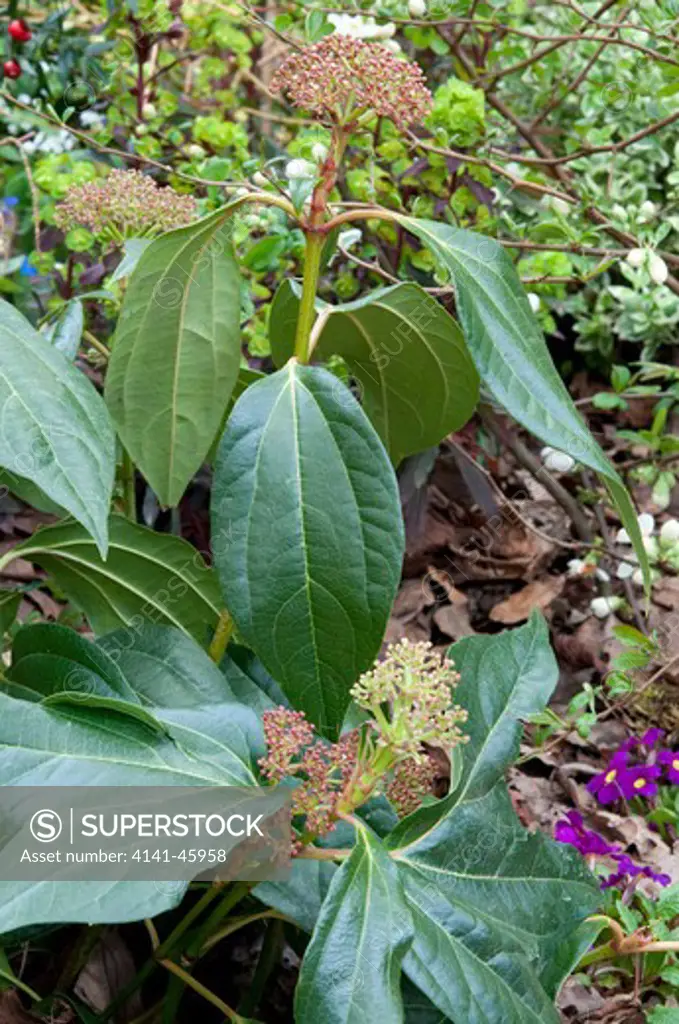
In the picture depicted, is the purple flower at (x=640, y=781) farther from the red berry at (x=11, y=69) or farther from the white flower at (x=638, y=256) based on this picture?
the red berry at (x=11, y=69)

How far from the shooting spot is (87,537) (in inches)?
43.1

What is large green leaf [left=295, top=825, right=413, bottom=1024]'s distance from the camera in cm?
73

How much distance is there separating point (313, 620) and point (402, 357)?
302 millimetres

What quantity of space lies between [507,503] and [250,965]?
752mm

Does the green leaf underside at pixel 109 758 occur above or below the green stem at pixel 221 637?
above

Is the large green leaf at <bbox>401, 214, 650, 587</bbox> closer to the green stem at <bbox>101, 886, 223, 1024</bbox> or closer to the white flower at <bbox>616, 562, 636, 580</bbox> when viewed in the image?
the green stem at <bbox>101, 886, 223, 1024</bbox>

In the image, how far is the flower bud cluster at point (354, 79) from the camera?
0.87 meters

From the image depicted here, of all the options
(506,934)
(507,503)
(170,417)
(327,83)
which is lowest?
(507,503)

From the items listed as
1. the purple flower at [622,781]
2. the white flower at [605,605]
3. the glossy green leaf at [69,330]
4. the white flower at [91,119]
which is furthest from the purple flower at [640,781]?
the white flower at [91,119]

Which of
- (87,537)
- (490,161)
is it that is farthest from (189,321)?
(490,161)

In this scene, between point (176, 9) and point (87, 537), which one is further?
point (176, 9)

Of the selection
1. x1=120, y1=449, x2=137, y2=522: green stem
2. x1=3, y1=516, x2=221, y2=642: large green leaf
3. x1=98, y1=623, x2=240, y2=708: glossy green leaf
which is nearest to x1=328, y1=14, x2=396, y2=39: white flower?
x1=120, y1=449, x2=137, y2=522: green stem

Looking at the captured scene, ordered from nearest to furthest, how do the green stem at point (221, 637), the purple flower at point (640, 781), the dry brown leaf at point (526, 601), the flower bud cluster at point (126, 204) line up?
the green stem at point (221, 637)
the flower bud cluster at point (126, 204)
the purple flower at point (640, 781)
the dry brown leaf at point (526, 601)

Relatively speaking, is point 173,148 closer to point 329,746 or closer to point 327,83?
point 327,83
